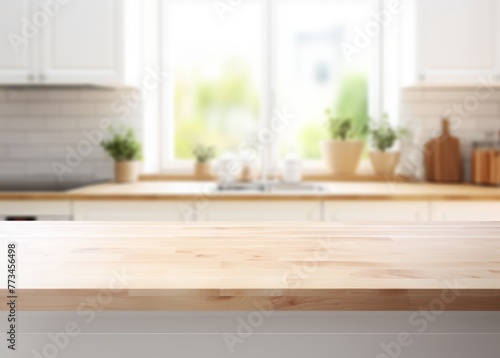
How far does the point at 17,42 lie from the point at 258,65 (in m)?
1.47

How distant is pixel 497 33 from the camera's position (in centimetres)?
328

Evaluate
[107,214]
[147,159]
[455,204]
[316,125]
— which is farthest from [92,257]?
[316,125]

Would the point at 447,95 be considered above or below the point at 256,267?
above

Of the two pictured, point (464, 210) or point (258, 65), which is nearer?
point (464, 210)

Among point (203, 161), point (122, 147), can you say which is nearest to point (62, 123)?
point (122, 147)

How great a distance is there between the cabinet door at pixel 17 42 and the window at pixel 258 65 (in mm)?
895

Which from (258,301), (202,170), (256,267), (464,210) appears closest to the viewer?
(258,301)

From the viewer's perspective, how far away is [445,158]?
3.62 metres

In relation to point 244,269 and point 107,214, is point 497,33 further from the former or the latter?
point 244,269

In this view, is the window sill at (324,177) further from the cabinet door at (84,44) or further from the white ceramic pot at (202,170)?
the cabinet door at (84,44)
